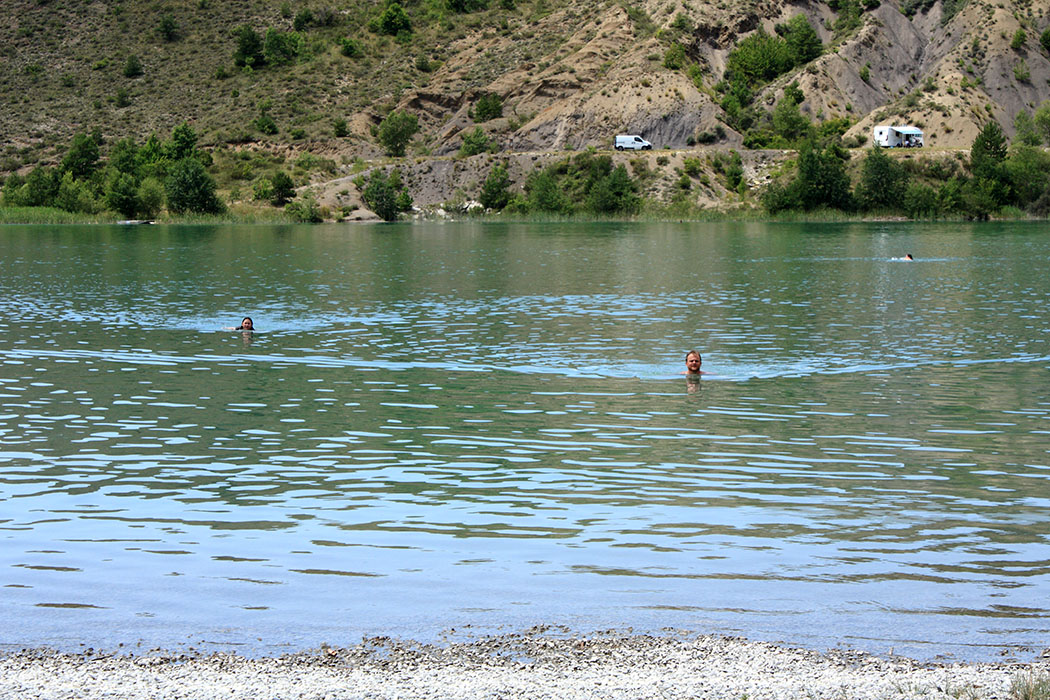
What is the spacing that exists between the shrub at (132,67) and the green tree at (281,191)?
55.4 m

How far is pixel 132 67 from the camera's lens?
585 feet

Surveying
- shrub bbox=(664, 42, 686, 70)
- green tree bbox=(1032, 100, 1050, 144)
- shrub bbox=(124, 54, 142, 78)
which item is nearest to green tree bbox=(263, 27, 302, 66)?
shrub bbox=(124, 54, 142, 78)

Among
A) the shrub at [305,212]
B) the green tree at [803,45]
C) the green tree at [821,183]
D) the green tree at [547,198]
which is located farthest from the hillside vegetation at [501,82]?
the green tree at [821,183]

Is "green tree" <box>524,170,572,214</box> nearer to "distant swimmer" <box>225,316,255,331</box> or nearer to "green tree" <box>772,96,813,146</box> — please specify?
"green tree" <box>772,96,813,146</box>

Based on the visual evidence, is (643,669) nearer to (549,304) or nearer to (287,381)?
(287,381)

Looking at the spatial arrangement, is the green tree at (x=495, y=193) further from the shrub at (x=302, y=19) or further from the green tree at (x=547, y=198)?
the shrub at (x=302, y=19)

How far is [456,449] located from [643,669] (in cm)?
1092

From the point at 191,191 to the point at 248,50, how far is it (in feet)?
203

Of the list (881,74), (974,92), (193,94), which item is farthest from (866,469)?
(193,94)

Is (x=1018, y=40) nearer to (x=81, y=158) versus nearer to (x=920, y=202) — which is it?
(x=920, y=202)

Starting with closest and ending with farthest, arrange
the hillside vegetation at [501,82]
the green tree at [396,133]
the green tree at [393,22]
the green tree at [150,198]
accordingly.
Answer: the green tree at [150,198] → the hillside vegetation at [501,82] → the green tree at [396,133] → the green tree at [393,22]

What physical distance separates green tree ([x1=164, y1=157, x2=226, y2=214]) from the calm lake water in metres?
86.0

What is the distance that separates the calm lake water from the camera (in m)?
11.7

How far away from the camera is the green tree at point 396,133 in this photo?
15638 cm
